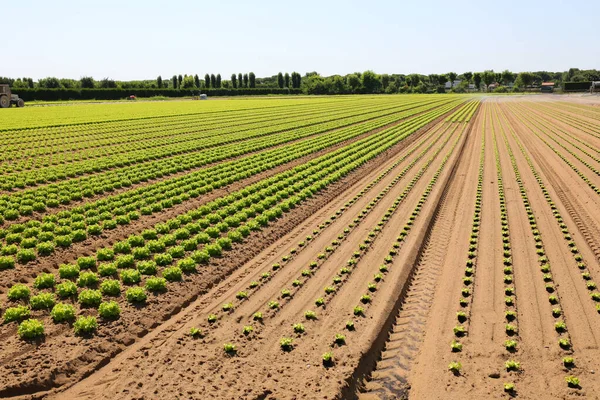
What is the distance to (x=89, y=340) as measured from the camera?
9.05 metres

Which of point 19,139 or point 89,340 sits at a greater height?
point 19,139

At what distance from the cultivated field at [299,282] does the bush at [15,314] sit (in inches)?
2.2

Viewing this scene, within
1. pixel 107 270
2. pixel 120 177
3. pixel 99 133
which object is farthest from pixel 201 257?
pixel 99 133

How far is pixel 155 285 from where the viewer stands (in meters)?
11.2

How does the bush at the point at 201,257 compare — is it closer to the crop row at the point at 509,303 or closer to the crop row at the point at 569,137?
the crop row at the point at 509,303

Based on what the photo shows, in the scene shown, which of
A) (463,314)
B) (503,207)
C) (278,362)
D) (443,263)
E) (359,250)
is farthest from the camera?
(503,207)

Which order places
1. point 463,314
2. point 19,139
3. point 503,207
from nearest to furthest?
point 463,314, point 503,207, point 19,139

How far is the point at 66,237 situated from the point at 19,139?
28400 millimetres

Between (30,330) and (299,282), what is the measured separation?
5.99 m

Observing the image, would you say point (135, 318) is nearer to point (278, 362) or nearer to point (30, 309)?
point (30, 309)

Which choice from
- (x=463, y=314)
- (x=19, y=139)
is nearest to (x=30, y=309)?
(x=463, y=314)

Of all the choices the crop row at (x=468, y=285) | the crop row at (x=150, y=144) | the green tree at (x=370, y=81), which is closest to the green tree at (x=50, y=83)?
the crop row at (x=150, y=144)

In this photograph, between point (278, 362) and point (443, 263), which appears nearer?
point (278, 362)

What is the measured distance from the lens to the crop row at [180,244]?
36.1 feet
